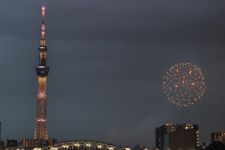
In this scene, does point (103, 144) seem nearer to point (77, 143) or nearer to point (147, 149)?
point (77, 143)

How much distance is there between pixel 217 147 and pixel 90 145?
152 feet

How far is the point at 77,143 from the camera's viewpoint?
180625 mm

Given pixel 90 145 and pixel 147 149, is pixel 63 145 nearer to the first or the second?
pixel 90 145

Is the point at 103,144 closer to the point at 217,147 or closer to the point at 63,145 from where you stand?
the point at 63,145

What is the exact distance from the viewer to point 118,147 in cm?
17812

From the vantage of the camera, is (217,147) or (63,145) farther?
(63,145)

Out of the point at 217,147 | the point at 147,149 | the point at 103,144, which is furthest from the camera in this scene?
the point at 147,149

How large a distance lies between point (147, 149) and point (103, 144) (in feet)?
62.6

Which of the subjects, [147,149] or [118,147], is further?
[147,149]

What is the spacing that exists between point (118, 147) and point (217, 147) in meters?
41.4

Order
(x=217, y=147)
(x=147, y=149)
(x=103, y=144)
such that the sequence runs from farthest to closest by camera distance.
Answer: (x=147, y=149), (x=103, y=144), (x=217, y=147)

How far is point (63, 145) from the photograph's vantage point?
181m

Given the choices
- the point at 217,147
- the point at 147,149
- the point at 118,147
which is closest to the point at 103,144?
the point at 118,147

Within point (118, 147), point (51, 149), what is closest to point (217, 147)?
point (118, 147)
